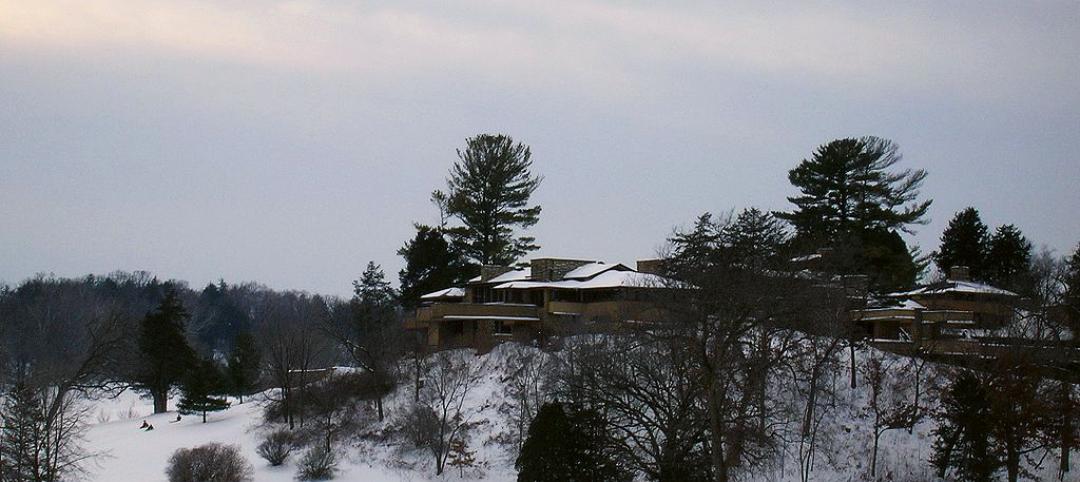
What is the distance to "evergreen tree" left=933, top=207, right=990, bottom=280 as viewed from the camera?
221 feet

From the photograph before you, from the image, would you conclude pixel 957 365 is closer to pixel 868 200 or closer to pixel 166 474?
pixel 868 200

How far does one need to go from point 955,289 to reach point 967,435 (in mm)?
18681

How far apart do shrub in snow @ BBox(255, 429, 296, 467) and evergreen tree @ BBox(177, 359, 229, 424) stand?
11116 millimetres

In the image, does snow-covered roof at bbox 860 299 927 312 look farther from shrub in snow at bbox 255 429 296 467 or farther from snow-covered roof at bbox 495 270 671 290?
shrub in snow at bbox 255 429 296 467

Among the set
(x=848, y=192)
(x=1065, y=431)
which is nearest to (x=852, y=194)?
(x=848, y=192)

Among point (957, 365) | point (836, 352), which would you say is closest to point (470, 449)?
point (836, 352)

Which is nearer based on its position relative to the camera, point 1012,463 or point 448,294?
point 1012,463

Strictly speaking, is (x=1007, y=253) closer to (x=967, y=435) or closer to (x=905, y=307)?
(x=905, y=307)

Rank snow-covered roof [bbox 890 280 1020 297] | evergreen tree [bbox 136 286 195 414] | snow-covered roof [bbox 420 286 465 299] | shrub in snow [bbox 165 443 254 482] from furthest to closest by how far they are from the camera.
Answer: evergreen tree [bbox 136 286 195 414] < snow-covered roof [bbox 420 286 465 299] < snow-covered roof [bbox 890 280 1020 297] < shrub in snow [bbox 165 443 254 482]

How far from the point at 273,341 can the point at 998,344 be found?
41.0m

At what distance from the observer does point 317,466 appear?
49531mm

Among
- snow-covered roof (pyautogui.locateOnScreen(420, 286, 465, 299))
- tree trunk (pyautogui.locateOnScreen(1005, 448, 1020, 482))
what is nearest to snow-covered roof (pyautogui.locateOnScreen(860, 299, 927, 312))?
tree trunk (pyautogui.locateOnScreen(1005, 448, 1020, 482))

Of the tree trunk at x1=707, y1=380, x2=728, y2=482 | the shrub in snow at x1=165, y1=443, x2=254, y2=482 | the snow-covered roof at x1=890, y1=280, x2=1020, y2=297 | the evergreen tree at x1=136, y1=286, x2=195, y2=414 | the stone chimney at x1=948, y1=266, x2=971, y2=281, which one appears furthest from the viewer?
the evergreen tree at x1=136, y1=286, x2=195, y2=414

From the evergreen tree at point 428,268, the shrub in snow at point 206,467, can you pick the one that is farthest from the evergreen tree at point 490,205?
the shrub in snow at point 206,467
